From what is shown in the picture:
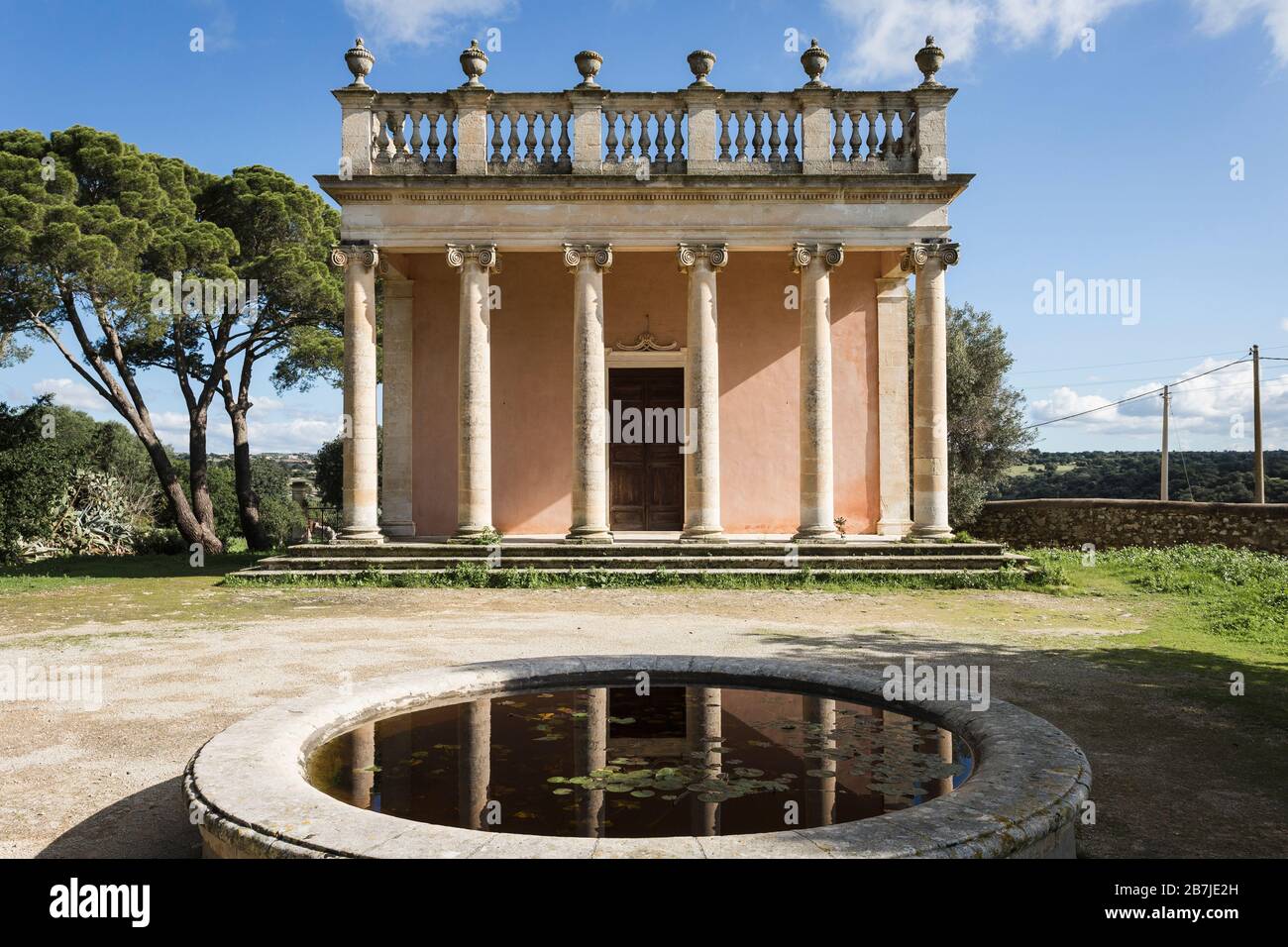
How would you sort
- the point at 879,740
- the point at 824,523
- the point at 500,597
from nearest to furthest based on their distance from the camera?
the point at 879,740, the point at 500,597, the point at 824,523

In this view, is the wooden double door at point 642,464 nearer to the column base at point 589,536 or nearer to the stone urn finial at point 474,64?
the column base at point 589,536

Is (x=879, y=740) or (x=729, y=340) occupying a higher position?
(x=729, y=340)

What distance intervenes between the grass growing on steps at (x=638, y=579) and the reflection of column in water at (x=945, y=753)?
8957 mm

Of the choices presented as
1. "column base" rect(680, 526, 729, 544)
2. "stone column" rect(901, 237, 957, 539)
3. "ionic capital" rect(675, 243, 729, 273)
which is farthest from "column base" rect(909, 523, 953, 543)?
"ionic capital" rect(675, 243, 729, 273)

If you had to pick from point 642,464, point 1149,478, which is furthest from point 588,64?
point 1149,478

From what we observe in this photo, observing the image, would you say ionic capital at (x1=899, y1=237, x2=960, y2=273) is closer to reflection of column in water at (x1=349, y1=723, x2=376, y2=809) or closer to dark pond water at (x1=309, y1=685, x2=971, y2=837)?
dark pond water at (x1=309, y1=685, x2=971, y2=837)

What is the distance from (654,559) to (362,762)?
33.3 ft

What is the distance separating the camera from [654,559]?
45.6 feet

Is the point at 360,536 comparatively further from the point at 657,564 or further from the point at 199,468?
the point at 199,468

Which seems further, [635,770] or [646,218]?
[646,218]

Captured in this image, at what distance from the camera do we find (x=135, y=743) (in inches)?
208
